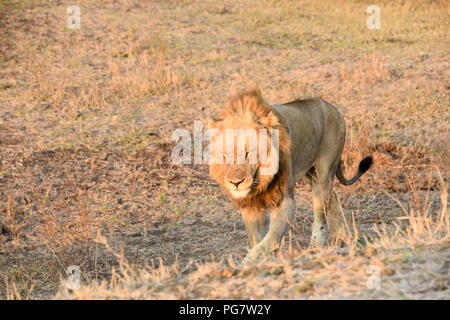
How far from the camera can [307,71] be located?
38.0ft

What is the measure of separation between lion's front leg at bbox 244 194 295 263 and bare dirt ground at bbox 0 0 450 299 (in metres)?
0.31

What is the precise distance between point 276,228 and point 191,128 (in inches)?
196

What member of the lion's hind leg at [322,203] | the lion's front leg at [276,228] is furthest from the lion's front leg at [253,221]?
the lion's hind leg at [322,203]

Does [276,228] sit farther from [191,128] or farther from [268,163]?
[191,128]

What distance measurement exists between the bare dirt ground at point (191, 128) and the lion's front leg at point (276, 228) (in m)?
0.31

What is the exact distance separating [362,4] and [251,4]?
283 centimetres

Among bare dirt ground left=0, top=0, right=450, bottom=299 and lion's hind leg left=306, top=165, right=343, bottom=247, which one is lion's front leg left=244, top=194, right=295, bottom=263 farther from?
lion's hind leg left=306, top=165, right=343, bottom=247

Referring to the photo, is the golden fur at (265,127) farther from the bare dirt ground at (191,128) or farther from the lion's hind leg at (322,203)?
the lion's hind leg at (322,203)

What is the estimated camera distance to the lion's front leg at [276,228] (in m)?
4.32

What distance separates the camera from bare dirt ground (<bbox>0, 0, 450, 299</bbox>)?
3.54 metres

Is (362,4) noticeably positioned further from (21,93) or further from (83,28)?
(21,93)

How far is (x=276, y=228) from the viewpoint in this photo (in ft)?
15.1

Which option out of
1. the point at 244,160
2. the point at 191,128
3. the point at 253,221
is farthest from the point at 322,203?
the point at 191,128
